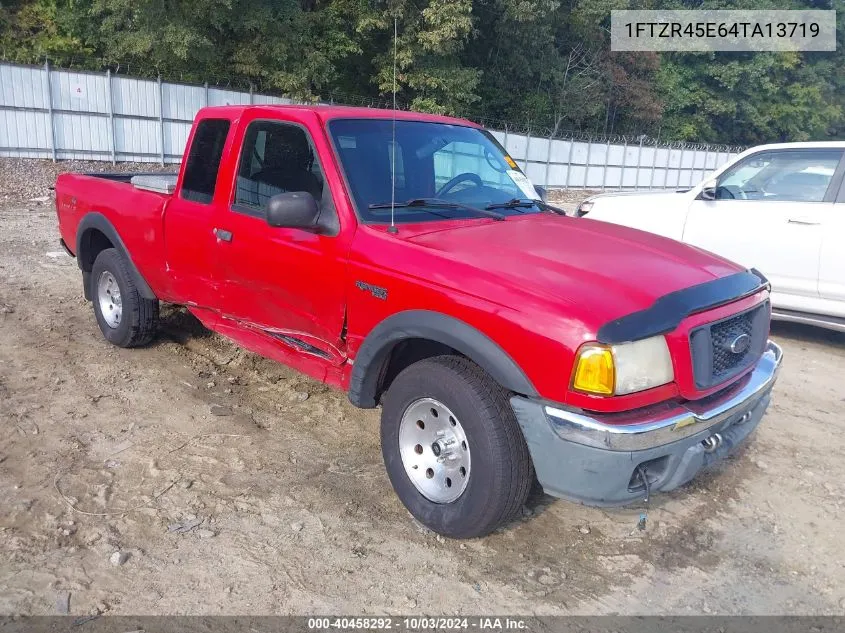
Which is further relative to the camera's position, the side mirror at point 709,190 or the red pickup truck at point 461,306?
the side mirror at point 709,190

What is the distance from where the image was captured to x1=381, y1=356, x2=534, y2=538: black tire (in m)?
2.83

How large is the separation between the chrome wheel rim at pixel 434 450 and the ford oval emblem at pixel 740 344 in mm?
1286

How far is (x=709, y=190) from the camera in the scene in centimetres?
675

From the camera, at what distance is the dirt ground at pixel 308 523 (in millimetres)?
2803

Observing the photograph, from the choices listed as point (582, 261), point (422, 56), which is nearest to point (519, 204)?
point (582, 261)

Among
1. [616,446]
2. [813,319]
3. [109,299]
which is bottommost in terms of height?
[813,319]

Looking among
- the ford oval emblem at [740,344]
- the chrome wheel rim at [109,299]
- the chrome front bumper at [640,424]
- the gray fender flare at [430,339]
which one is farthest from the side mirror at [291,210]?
the chrome wheel rim at [109,299]

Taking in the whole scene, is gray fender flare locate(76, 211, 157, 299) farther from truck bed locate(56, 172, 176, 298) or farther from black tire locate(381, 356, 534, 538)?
black tire locate(381, 356, 534, 538)

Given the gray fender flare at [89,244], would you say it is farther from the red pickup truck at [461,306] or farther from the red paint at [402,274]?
the red pickup truck at [461,306]

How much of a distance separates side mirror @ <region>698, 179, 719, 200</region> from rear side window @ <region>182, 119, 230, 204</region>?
188 inches

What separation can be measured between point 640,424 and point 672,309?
0.51 m

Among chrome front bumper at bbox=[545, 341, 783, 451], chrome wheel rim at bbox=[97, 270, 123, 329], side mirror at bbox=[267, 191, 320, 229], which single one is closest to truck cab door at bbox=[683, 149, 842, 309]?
chrome front bumper at bbox=[545, 341, 783, 451]

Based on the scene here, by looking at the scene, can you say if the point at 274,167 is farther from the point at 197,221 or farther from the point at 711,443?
the point at 711,443

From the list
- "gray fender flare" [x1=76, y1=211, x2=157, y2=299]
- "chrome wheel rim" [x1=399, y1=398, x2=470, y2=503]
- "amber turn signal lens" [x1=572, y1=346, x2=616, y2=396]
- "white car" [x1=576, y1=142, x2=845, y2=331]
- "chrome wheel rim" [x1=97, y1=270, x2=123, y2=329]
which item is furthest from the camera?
"white car" [x1=576, y1=142, x2=845, y2=331]
